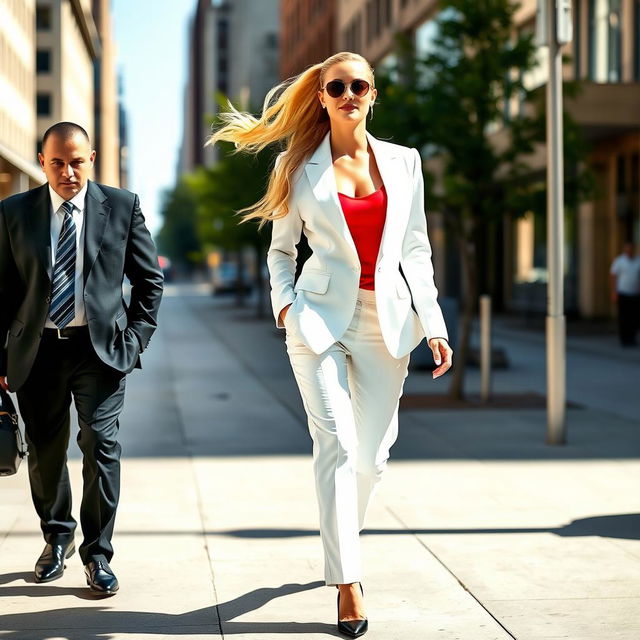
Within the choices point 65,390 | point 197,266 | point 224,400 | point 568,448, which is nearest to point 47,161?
point 65,390

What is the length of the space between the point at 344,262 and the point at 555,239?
5.38m

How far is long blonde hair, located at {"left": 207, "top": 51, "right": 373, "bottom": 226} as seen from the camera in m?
4.81

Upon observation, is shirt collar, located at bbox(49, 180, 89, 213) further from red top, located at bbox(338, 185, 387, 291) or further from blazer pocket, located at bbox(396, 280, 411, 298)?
blazer pocket, located at bbox(396, 280, 411, 298)

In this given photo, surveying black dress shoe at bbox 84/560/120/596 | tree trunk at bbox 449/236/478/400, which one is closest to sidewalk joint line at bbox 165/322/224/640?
black dress shoe at bbox 84/560/120/596

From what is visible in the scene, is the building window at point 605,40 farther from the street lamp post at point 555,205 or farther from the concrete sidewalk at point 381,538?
the street lamp post at point 555,205

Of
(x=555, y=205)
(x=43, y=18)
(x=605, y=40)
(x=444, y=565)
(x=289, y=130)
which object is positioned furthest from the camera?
(x=43, y=18)

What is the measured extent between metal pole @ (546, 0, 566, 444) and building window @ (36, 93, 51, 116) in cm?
7888

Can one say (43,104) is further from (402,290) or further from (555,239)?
(402,290)

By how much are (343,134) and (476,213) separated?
1040 centimetres

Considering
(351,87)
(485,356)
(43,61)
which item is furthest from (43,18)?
(351,87)

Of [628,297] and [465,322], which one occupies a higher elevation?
[465,322]

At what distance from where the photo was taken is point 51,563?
5.38m

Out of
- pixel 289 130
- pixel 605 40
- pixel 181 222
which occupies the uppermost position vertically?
pixel 605 40

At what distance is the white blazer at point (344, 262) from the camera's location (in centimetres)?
468
